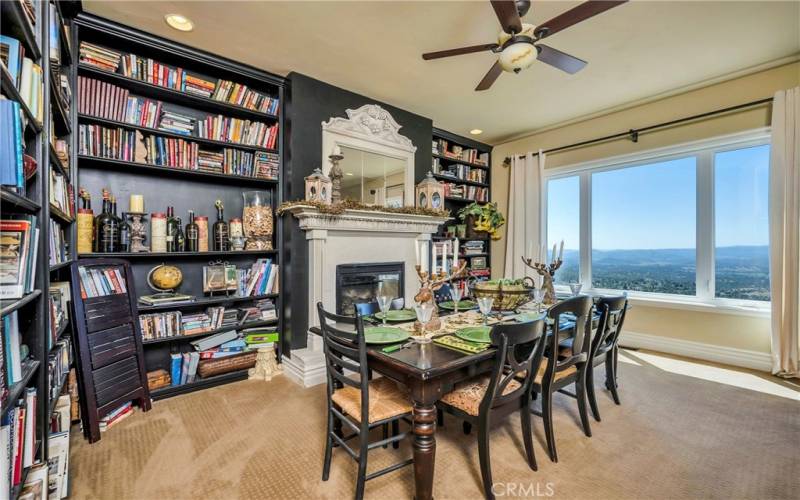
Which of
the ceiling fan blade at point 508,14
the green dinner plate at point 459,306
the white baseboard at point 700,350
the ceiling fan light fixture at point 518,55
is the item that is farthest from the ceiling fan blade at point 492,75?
the white baseboard at point 700,350

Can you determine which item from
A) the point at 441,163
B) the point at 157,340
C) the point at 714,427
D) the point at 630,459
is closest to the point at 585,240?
the point at 441,163

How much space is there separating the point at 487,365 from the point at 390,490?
2.39 ft

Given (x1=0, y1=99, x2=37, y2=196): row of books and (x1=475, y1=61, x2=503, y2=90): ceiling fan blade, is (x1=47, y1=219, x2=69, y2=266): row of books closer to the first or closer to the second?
(x1=0, y1=99, x2=37, y2=196): row of books

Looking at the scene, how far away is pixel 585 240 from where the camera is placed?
4395 millimetres

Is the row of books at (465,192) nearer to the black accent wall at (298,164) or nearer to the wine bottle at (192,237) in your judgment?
the black accent wall at (298,164)

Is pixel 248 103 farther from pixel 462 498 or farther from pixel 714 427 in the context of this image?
pixel 714 427

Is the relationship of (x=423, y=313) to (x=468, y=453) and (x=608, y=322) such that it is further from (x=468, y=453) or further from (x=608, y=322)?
(x=608, y=322)

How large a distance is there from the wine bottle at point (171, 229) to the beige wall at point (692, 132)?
171 inches

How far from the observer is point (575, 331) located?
6.27 feet

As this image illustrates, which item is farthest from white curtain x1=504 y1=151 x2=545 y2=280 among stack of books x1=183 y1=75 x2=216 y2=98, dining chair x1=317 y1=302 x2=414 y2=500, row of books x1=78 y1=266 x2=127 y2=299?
row of books x1=78 y1=266 x2=127 y2=299

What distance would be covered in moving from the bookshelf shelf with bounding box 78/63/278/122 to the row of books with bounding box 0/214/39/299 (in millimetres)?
1736

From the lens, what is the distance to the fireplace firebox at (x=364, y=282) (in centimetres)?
327

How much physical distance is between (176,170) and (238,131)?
606 millimetres

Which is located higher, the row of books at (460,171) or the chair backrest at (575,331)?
the row of books at (460,171)
